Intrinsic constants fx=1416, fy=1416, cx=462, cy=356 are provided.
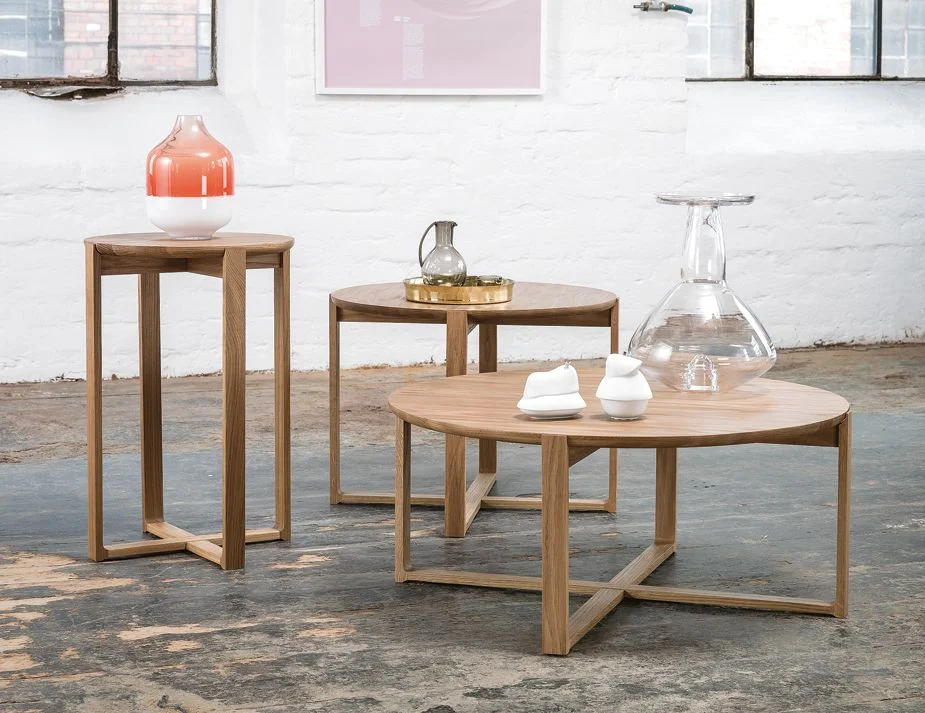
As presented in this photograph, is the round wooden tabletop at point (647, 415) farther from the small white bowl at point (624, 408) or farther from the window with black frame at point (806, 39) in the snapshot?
the window with black frame at point (806, 39)

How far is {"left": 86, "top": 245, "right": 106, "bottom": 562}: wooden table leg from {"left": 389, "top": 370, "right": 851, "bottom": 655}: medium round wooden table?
0.65m

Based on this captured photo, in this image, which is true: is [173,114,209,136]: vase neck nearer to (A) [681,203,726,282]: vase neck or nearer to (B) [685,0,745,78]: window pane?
(A) [681,203,726,282]: vase neck

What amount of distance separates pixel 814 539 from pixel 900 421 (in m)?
1.55

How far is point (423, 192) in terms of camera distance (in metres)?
5.60

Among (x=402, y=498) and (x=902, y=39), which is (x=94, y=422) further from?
(x=902, y=39)

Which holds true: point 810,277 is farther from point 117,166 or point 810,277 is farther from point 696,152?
point 117,166

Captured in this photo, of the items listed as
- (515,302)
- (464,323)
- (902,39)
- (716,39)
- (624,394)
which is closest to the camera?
(624,394)

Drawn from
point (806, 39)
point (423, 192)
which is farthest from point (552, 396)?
point (806, 39)

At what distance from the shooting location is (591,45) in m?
5.68

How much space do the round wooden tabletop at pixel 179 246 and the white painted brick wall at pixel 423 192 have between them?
239cm

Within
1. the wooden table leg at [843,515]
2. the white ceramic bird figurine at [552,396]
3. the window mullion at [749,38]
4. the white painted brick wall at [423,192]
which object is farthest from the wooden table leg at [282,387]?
the window mullion at [749,38]

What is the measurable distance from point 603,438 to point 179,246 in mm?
1029

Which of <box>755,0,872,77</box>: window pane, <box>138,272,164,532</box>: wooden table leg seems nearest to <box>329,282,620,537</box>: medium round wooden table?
<box>138,272,164,532</box>: wooden table leg

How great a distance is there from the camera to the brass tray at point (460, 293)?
10.6 feet
